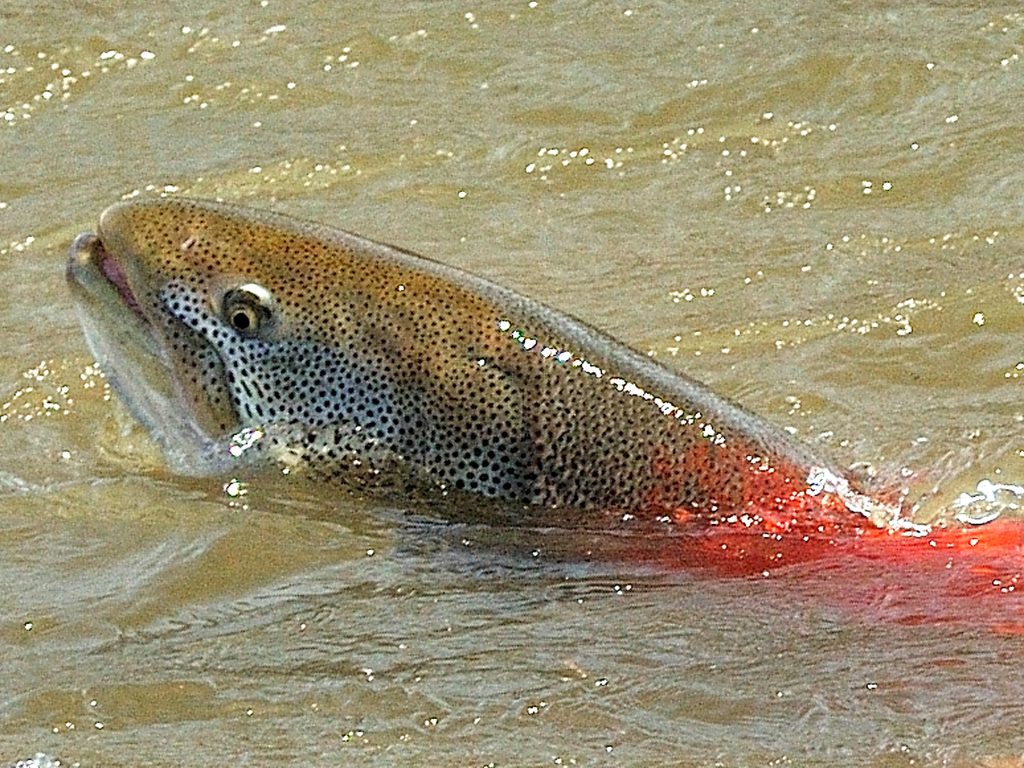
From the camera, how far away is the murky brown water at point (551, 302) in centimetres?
352

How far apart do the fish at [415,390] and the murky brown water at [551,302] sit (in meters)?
0.11

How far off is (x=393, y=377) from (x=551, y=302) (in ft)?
6.05

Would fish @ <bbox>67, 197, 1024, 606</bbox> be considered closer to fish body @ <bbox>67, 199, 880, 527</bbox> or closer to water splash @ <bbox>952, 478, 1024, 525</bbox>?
fish body @ <bbox>67, 199, 880, 527</bbox>

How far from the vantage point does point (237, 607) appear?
4.05 m

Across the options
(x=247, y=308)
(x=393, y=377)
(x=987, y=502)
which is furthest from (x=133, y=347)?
(x=987, y=502)

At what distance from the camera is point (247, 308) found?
4062 millimetres

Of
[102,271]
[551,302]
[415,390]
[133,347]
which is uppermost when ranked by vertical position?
[102,271]

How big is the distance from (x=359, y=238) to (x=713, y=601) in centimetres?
100

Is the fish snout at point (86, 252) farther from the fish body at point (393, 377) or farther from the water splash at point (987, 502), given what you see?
the water splash at point (987, 502)

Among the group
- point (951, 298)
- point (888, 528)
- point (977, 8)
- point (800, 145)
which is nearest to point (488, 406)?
point (888, 528)

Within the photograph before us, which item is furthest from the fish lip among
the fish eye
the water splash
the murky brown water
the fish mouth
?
the water splash

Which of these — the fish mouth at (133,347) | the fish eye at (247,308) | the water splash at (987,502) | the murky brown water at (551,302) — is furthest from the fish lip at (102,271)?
the water splash at (987,502)

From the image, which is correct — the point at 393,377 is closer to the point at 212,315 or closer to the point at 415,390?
the point at 415,390

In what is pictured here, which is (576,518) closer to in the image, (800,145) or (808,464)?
(808,464)
